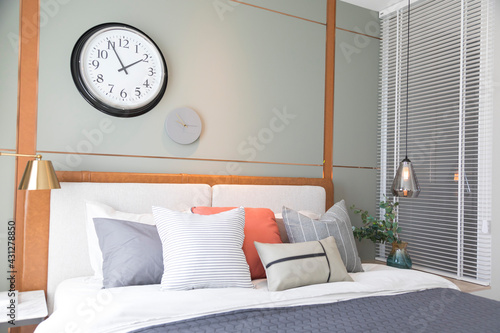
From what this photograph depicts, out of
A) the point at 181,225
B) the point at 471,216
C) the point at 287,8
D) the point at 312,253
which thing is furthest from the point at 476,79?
the point at 181,225

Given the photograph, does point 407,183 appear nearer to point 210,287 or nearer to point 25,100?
point 210,287

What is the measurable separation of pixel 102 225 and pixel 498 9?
128 inches

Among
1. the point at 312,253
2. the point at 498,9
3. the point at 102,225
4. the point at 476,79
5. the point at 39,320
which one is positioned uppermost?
the point at 498,9

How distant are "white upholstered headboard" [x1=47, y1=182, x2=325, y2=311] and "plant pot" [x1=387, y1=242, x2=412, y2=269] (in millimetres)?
1167

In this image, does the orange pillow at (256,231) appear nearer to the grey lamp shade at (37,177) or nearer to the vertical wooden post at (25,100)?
the grey lamp shade at (37,177)

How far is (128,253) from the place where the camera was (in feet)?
6.53

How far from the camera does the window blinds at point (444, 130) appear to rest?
9.63 feet

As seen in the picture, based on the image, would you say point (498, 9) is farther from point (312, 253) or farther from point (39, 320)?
point (39, 320)

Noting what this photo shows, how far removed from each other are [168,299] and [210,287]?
309 millimetres

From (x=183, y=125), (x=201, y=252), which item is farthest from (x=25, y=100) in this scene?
(x=201, y=252)

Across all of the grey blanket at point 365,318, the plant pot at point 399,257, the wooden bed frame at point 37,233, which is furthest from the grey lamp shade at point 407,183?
the wooden bed frame at point 37,233

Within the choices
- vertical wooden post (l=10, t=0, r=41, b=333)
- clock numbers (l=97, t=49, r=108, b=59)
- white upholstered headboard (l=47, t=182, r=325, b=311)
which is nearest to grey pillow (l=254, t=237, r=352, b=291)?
white upholstered headboard (l=47, t=182, r=325, b=311)

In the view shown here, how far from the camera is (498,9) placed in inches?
115

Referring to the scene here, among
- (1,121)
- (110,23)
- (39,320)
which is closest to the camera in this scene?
(39,320)
